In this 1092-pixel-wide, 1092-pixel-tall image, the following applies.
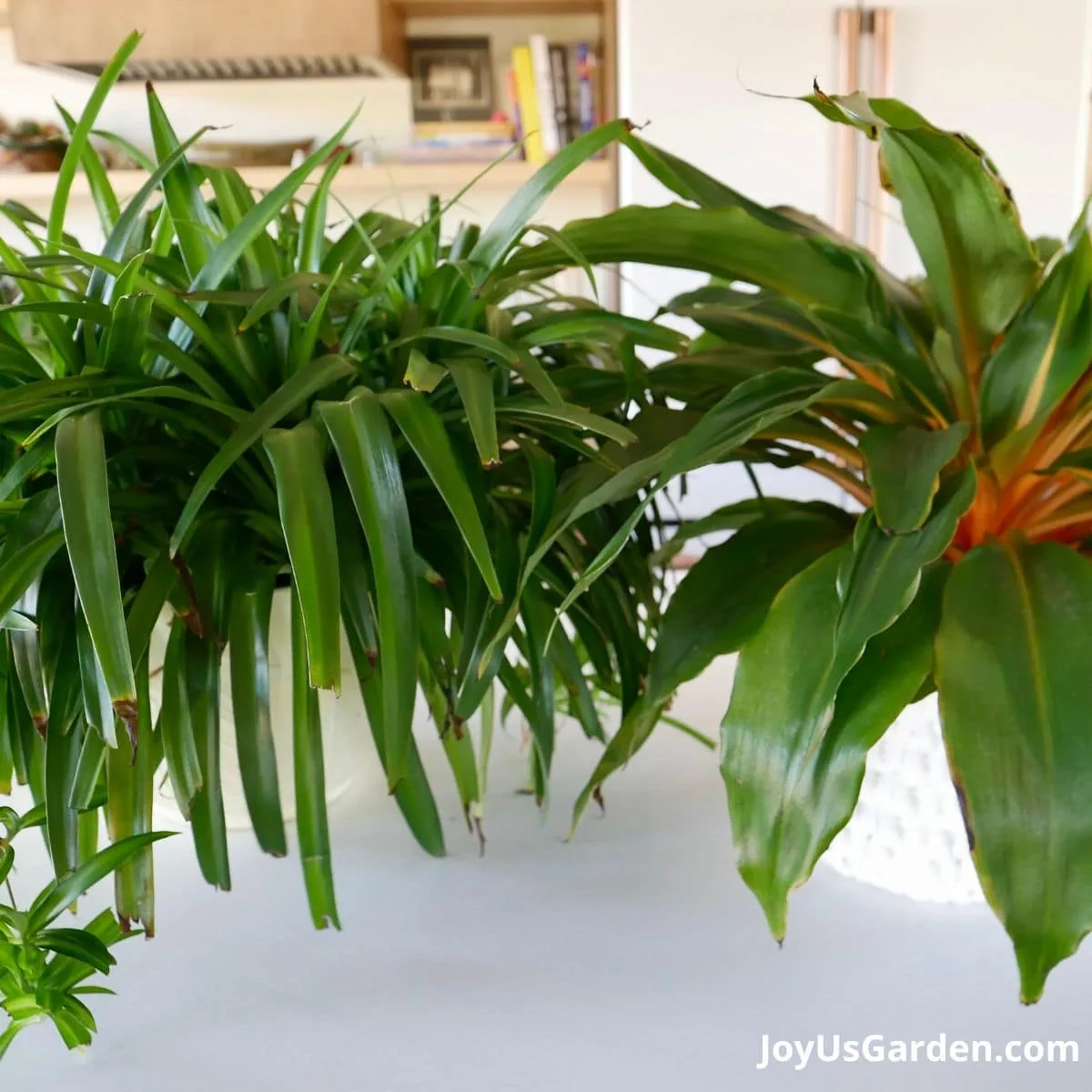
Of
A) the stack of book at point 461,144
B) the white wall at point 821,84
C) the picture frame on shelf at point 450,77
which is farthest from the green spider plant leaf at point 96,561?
the picture frame on shelf at point 450,77

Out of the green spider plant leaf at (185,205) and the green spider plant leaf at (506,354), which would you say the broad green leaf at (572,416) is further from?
the green spider plant leaf at (185,205)

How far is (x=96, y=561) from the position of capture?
0.39m

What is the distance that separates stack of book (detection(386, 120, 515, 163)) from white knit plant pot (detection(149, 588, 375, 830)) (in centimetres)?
240

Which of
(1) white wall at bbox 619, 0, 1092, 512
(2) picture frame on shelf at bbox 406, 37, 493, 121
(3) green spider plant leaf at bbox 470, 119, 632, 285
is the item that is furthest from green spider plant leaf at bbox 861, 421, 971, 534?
(2) picture frame on shelf at bbox 406, 37, 493, 121

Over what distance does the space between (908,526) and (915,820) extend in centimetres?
20

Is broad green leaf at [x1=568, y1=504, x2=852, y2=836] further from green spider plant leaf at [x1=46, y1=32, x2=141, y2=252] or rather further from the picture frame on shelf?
the picture frame on shelf

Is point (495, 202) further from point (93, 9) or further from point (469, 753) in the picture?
point (469, 753)

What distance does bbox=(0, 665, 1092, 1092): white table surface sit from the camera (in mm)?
422

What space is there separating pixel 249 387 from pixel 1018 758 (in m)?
0.40

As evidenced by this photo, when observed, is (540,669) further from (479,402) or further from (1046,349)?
(1046,349)

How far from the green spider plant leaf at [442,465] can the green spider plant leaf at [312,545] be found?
4 cm

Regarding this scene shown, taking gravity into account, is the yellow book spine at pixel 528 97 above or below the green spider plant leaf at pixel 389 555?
above

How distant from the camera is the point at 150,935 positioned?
425mm

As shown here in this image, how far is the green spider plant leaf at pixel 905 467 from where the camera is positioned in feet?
1.34
